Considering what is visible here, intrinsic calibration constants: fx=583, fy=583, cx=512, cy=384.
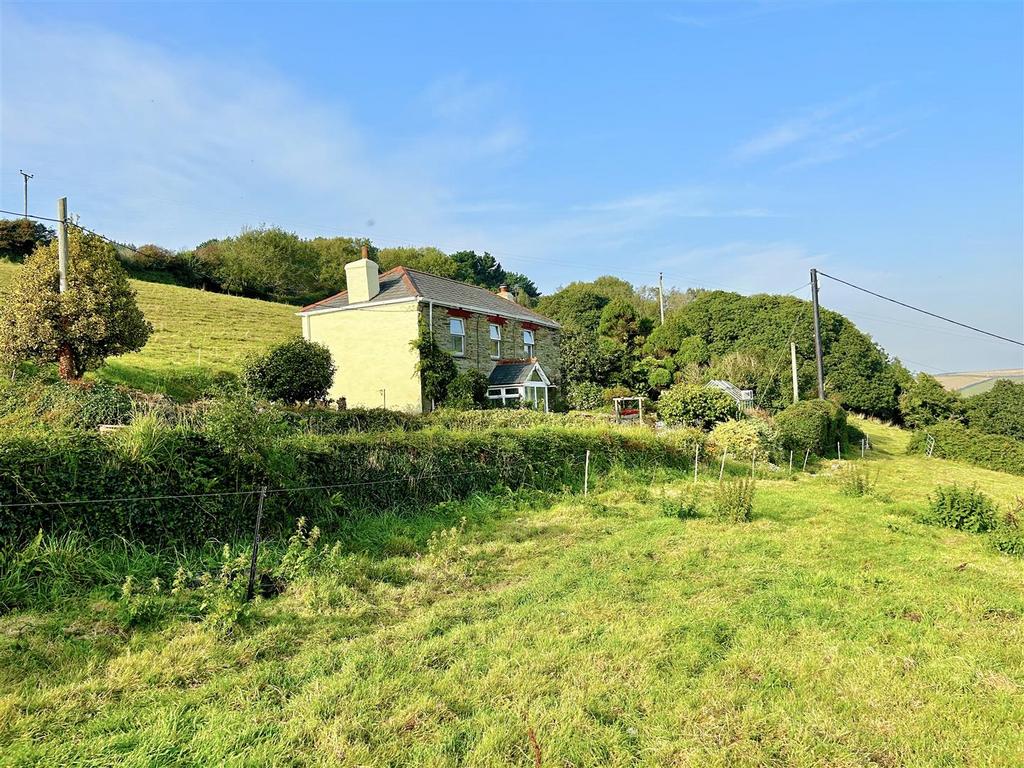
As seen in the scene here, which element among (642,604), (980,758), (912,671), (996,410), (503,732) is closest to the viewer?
(980,758)

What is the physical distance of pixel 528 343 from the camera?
31.3 meters

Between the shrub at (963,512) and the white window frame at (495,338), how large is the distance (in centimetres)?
2022

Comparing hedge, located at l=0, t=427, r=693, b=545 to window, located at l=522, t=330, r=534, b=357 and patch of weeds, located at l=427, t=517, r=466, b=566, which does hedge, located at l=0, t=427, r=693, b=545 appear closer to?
patch of weeds, located at l=427, t=517, r=466, b=566

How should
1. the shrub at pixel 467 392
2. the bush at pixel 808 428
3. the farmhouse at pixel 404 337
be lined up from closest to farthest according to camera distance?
the bush at pixel 808 428
the shrub at pixel 467 392
the farmhouse at pixel 404 337

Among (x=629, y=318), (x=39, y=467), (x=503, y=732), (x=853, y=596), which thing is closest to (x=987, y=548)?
(x=853, y=596)

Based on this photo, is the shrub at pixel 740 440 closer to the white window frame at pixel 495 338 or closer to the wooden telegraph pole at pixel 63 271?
the white window frame at pixel 495 338

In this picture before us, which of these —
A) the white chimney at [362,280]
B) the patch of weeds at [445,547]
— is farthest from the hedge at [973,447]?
the patch of weeds at [445,547]

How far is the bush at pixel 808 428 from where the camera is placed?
22.8m

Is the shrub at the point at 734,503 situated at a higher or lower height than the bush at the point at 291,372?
lower

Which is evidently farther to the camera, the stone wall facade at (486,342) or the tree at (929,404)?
the tree at (929,404)

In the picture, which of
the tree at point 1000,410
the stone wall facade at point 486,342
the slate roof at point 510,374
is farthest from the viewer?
the tree at point 1000,410

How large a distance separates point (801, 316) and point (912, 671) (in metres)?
43.3

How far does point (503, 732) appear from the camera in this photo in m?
3.53

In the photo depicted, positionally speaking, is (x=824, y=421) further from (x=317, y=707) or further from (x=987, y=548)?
(x=317, y=707)
